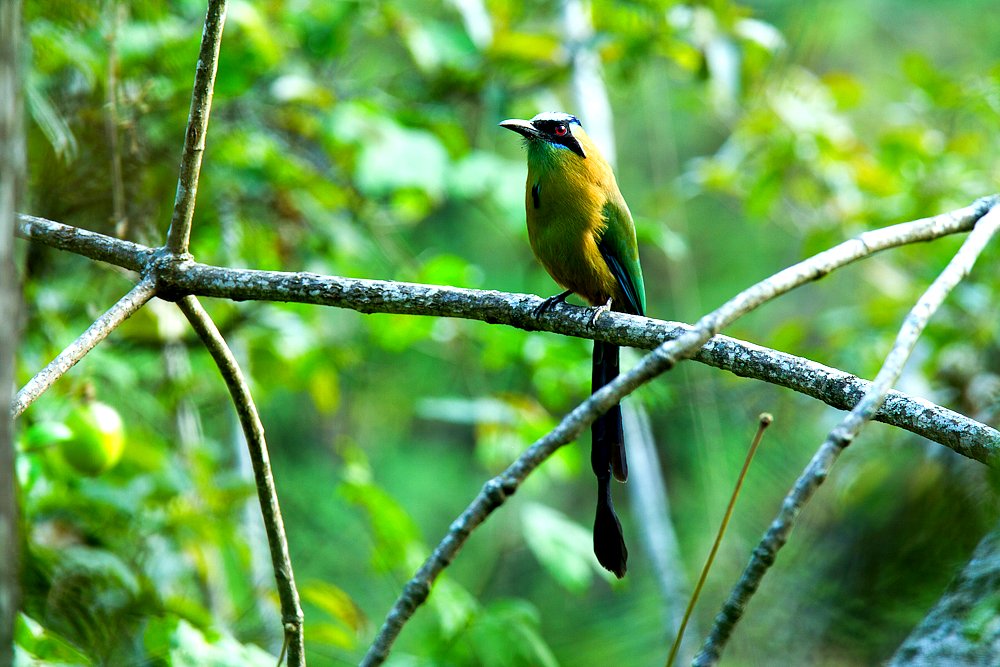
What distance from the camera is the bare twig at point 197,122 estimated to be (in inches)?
66.5

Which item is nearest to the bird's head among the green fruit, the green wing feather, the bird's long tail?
the green wing feather

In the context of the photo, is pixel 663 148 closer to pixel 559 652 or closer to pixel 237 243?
pixel 237 243

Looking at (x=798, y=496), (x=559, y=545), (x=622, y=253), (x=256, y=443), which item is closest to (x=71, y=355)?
(x=256, y=443)

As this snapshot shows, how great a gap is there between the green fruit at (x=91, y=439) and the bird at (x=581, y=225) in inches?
54.5

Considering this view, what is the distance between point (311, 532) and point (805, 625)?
12.6 feet

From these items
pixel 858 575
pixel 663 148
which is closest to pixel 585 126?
pixel 858 575

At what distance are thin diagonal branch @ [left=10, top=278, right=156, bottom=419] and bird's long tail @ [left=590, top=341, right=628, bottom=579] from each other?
1.11 metres

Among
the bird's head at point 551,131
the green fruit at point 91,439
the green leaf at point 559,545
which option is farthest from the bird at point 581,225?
the green fruit at point 91,439

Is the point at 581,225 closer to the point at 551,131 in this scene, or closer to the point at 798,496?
the point at 551,131

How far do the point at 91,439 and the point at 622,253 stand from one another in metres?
1.70

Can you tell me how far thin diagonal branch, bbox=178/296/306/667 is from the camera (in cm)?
176

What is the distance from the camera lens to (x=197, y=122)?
5.74 feet

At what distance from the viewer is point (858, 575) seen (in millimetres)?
1616

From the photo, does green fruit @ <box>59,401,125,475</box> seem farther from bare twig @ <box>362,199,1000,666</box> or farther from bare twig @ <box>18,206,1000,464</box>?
bare twig @ <box>362,199,1000,666</box>
